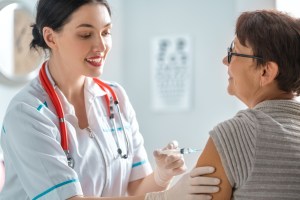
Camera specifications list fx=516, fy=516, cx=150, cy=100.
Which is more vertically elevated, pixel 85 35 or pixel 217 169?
pixel 85 35

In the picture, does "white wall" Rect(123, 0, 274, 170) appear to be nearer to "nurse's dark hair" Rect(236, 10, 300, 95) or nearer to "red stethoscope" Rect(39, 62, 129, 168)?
"red stethoscope" Rect(39, 62, 129, 168)

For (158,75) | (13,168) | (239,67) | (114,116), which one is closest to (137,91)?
(158,75)

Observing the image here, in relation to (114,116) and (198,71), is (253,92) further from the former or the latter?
(198,71)

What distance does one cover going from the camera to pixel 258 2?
9.76 feet

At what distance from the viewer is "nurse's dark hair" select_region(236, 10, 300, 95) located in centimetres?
129

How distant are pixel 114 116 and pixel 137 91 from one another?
1681 millimetres

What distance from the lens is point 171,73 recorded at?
11.5 ft

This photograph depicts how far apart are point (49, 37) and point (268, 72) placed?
85cm

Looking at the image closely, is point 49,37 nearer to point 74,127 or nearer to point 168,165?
point 74,127

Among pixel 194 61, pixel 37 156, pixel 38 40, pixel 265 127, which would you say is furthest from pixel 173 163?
pixel 194 61

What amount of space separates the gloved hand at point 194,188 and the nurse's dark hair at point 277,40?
313mm

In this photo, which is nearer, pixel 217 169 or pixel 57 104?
pixel 217 169

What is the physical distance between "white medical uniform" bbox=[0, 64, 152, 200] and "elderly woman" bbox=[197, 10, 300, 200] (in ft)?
1.76

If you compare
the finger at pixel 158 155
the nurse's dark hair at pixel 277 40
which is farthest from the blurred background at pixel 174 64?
the nurse's dark hair at pixel 277 40
